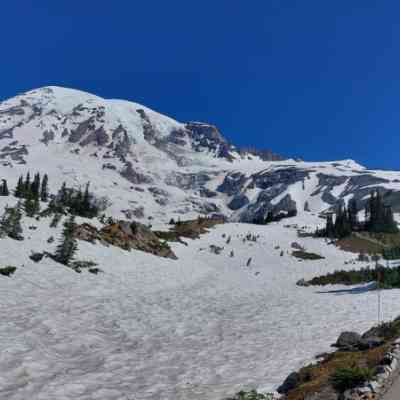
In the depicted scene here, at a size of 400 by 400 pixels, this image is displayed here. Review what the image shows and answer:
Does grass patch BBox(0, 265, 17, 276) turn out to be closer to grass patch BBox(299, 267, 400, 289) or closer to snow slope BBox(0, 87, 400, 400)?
snow slope BBox(0, 87, 400, 400)

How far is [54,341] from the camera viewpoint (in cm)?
1314

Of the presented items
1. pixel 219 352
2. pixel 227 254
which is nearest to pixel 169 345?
pixel 219 352

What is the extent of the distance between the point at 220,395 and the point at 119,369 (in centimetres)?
323

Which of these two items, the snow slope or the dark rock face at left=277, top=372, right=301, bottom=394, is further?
the snow slope

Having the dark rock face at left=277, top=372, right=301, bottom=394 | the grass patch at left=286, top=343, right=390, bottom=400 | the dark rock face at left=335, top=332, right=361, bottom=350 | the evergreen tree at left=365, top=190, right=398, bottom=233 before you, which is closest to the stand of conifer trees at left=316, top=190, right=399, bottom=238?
the evergreen tree at left=365, top=190, right=398, bottom=233

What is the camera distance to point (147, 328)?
52.6ft

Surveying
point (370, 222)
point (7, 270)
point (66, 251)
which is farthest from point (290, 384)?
point (370, 222)

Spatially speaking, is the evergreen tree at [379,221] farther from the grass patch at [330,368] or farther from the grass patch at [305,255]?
the grass patch at [330,368]

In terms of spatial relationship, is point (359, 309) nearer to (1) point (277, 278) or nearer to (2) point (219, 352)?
(2) point (219, 352)

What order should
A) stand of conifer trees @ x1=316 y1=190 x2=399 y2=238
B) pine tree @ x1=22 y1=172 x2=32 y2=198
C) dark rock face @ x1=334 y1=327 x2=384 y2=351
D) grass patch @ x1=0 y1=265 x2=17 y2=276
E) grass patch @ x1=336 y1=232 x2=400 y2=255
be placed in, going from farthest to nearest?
1. stand of conifer trees @ x1=316 y1=190 x2=399 y2=238
2. grass patch @ x1=336 y1=232 x2=400 y2=255
3. pine tree @ x1=22 y1=172 x2=32 y2=198
4. grass patch @ x1=0 y1=265 x2=17 y2=276
5. dark rock face @ x1=334 y1=327 x2=384 y2=351

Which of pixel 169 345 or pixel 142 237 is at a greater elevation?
pixel 142 237

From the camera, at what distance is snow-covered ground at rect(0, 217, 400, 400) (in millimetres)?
10203

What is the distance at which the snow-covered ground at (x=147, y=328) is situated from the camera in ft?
33.5

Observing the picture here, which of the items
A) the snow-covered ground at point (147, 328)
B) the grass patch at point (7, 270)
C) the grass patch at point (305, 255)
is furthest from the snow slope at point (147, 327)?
the grass patch at point (305, 255)
